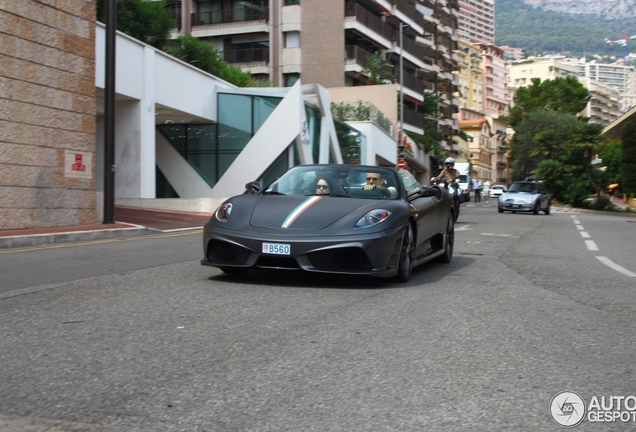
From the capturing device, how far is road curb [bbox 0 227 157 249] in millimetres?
12688

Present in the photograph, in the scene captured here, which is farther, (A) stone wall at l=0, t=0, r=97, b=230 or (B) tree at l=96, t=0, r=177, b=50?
(B) tree at l=96, t=0, r=177, b=50

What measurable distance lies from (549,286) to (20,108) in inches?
402

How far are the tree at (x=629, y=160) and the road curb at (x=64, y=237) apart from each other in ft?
122

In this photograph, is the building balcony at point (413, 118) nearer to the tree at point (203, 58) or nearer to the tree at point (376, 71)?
the tree at point (376, 71)

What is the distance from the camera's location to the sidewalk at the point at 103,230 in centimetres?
1302

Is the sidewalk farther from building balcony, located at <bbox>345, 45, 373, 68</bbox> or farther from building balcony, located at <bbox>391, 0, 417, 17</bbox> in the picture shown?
building balcony, located at <bbox>391, 0, 417, 17</bbox>

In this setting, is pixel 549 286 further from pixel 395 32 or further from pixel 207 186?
pixel 395 32

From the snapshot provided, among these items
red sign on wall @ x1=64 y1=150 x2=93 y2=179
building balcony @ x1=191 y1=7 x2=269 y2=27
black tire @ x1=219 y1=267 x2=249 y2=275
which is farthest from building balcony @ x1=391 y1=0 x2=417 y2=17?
black tire @ x1=219 y1=267 x2=249 y2=275

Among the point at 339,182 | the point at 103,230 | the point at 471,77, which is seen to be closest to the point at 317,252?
the point at 339,182

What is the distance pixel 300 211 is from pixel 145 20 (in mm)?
34637

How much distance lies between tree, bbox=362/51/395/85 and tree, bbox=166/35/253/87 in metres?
12.8

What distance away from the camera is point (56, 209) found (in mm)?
15523

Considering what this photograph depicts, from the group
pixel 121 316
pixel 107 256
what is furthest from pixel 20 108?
pixel 121 316

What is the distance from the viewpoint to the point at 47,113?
49.7ft
